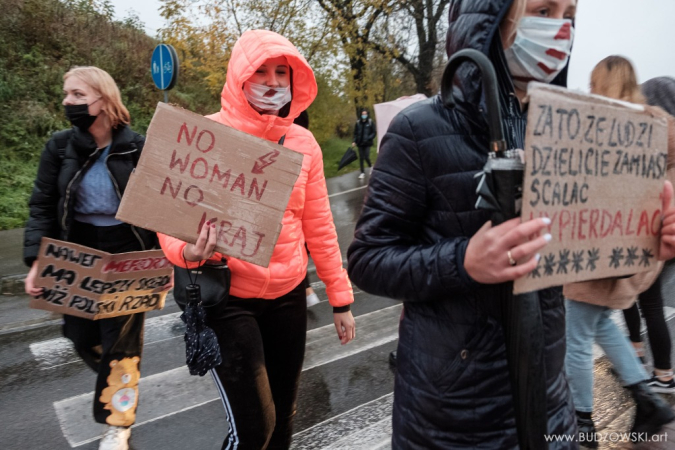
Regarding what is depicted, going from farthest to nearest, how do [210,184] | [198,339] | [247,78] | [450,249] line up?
[247,78] < [198,339] < [210,184] < [450,249]

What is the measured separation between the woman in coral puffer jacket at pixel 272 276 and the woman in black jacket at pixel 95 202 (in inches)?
34.6

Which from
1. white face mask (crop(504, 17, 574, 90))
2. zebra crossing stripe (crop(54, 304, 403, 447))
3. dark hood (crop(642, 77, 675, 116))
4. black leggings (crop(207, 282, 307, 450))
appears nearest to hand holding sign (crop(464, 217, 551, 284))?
white face mask (crop(504, 17, 574, 90))

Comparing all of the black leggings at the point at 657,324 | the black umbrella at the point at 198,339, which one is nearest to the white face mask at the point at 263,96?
the black umbrella at the point at 198,339

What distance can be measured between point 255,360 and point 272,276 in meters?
0.34

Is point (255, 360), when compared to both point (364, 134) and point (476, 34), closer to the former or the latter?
point (476, 34)

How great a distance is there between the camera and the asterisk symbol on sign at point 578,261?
1308mm

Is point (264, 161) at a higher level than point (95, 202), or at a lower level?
higher

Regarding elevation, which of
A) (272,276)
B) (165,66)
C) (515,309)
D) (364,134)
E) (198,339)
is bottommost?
(198,339)

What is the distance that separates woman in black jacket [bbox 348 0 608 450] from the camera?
1462mm

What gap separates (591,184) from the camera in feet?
4.30

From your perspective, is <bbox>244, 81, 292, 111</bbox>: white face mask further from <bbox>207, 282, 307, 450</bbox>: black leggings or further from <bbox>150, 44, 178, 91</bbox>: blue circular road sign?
<bbox>150, 44, 178, 91</bbox>: blue circular road sign

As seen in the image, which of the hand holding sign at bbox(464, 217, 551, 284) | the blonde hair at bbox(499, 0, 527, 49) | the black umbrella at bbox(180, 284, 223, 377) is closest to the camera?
the hand holding sign at bbox(464, 217, 551, 284)

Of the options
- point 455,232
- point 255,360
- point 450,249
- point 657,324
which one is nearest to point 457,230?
point 455,232

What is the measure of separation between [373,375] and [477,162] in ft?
10.6
